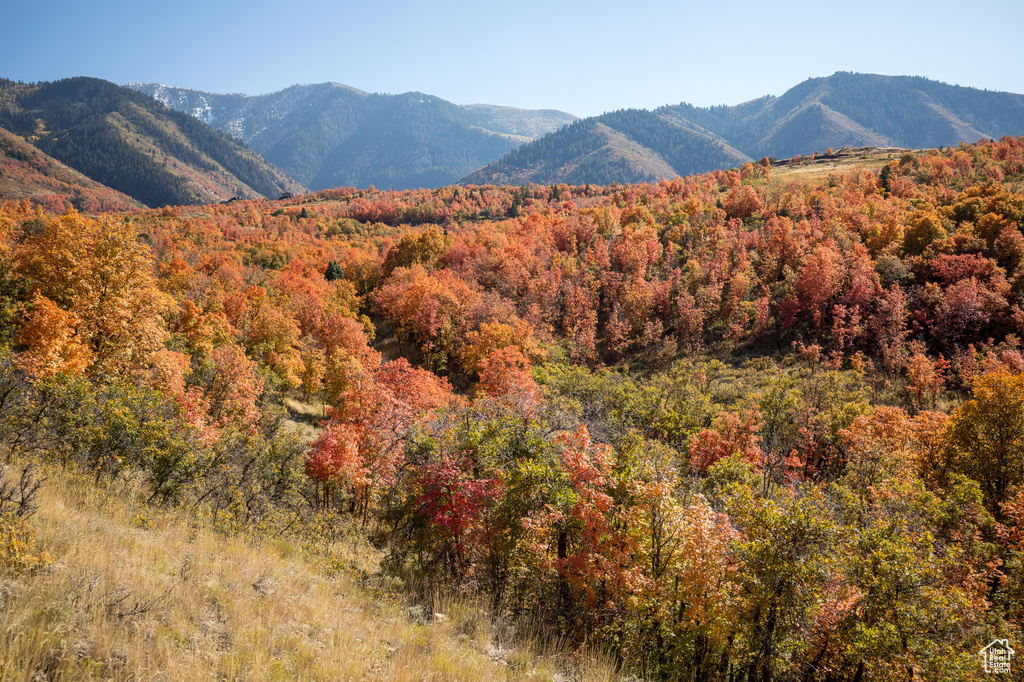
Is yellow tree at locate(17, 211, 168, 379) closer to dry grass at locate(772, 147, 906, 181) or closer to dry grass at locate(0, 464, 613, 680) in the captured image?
dry grass at locate(0, 464, 613, 680)

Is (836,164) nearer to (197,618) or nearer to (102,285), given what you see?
(102,285)

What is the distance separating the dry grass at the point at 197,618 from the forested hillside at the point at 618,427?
220 millimetres

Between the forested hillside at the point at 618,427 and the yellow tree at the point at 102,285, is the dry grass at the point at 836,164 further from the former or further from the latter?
the yellow tree at the point at 102,285

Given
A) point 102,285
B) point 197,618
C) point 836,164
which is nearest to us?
point 197,618

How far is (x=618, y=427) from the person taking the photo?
30.3 m

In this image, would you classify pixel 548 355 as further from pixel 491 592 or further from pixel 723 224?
pixel 723 224

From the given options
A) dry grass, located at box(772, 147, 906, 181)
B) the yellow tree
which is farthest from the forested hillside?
dry grass, located at box(772, 147, 906, 181)

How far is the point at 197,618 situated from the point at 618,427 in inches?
1032

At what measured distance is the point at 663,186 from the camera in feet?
464

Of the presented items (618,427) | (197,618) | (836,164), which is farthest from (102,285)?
(836,164)

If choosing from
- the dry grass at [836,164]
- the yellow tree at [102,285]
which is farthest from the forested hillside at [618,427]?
the dry grass at [836,164]

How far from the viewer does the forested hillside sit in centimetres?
1222

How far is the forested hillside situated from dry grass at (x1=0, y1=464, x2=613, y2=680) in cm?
22

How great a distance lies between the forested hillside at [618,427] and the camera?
12219 millimetres
